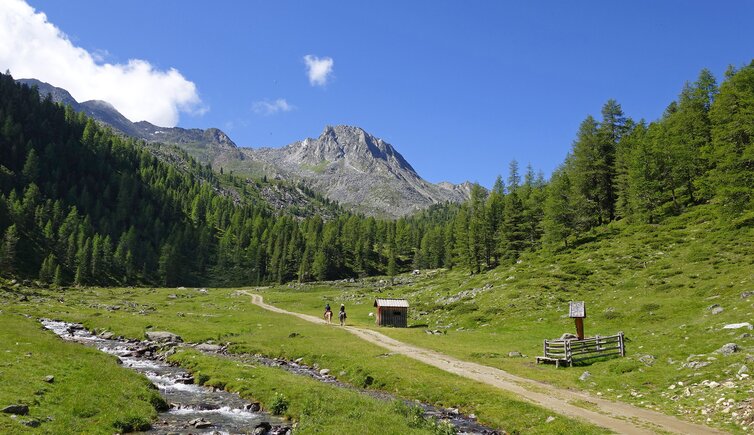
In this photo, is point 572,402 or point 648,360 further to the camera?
point 648,360

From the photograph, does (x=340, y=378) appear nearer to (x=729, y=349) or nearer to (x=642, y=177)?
(x=729, y=349)

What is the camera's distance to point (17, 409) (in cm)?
1702

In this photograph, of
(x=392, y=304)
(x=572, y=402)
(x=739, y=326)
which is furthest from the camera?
(x=392, y=304)

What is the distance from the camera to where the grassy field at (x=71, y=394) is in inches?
685

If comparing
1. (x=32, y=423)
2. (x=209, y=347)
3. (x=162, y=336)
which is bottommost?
(x=209, y=347)

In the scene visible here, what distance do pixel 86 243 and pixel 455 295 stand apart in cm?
13146

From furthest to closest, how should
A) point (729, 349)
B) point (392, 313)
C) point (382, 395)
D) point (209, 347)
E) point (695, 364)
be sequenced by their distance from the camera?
point (392, 313) → point (209, 347) → point (382, 395) → point (729, 349) → point (695, 364)

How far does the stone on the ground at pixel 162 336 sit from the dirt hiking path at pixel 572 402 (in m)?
28.0

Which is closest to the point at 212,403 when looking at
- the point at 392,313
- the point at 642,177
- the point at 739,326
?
the point at 739,326

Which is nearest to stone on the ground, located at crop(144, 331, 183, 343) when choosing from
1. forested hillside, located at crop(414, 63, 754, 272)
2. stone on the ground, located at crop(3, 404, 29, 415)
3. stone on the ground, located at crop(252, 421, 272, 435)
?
stone on the ground, located at crop(252, 421, 272, 435)

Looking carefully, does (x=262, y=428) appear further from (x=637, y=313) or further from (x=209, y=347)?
(x=637, y=313)

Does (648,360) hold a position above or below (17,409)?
above

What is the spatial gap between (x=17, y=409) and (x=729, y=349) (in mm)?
35486

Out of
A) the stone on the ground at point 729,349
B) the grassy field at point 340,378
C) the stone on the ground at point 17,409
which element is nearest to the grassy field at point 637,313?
the stone on the ground at point 729,349
